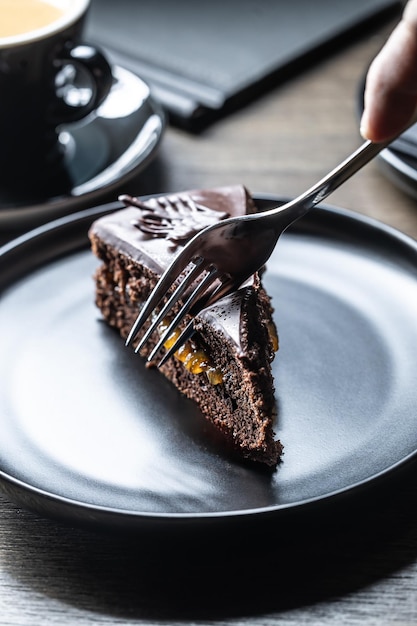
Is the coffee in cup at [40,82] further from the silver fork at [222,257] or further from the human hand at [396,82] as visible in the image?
the human hand at [396,82]

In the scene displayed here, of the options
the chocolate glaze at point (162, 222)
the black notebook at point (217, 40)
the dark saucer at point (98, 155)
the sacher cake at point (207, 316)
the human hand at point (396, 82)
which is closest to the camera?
the human hand at point (396, 82)

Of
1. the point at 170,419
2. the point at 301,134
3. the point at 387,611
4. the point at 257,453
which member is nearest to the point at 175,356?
the point at 170,419

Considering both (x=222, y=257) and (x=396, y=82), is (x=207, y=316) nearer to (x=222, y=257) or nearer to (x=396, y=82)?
(x=222, y=257)

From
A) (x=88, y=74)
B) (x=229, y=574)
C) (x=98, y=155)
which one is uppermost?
(x=229, y=574)

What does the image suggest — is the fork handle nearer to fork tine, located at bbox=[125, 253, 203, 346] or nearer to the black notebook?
fork tine, located at bbox=[125, 253, 203, 346]

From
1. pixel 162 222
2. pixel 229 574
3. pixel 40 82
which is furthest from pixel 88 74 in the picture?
pixel 229 574

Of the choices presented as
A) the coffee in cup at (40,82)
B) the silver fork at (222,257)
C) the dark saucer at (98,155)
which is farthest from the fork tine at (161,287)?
the coffee in cup at (40,82)
